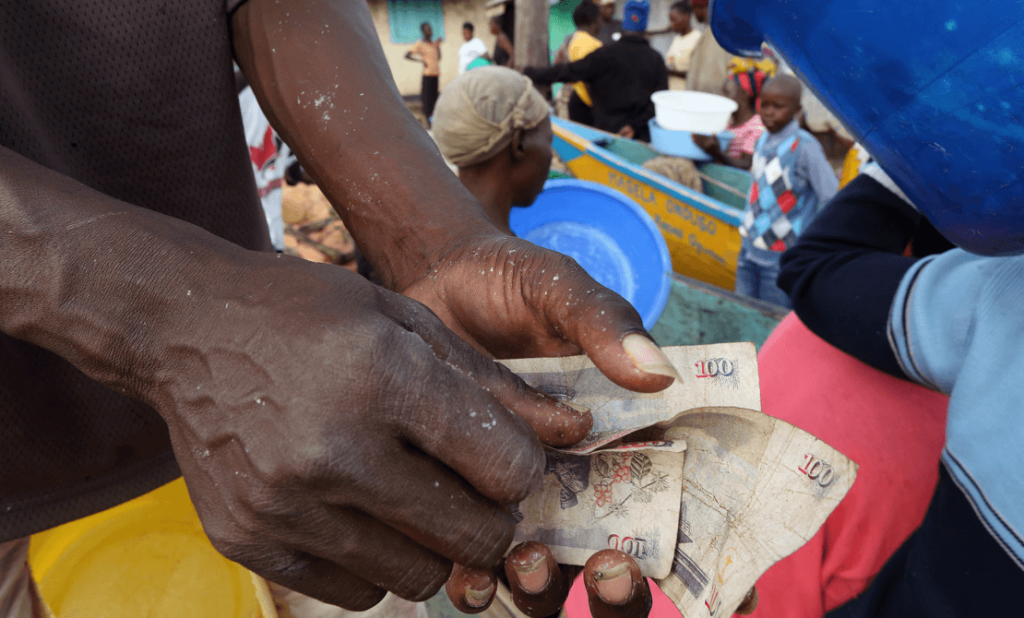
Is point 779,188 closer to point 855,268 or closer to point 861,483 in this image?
point 855,268

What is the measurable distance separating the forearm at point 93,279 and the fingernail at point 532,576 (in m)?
0.50

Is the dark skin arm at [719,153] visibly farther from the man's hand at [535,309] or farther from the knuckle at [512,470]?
the knuckle at [512,470]

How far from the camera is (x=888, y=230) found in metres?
1.34

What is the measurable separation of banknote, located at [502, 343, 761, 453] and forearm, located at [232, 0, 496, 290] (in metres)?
0.26

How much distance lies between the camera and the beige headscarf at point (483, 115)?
2.61 meters

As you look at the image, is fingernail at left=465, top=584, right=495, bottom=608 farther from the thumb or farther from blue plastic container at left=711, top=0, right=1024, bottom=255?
blue plastic container at left=711, top=0, right=1024, bottom=255

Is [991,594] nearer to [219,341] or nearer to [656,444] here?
[656,444]

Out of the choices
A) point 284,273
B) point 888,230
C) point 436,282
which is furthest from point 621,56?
point 284,273

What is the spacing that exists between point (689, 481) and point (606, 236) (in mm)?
2172

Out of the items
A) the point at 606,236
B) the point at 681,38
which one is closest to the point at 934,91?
the point at 606,236

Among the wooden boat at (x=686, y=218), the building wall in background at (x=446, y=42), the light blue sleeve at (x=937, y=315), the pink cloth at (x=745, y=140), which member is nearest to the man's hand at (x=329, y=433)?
the light blue sleeve at (x=937, y=315)

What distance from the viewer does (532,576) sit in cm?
78

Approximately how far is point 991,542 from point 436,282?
0.92m

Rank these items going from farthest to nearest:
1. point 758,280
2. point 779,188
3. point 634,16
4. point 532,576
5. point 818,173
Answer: point 634,16, point 758,280, point 779,188, point 818,173, point 532,576
